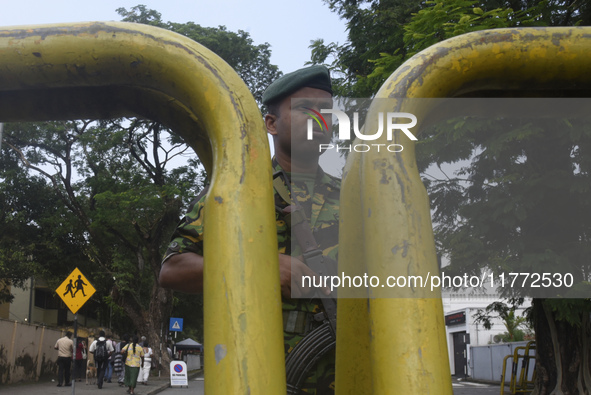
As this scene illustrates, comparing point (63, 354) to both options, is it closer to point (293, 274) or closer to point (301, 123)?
point (301, 123)

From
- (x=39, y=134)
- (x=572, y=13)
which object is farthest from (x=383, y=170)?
(x=39, y=134)

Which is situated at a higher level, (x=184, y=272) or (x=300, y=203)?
(x=300, y=203)

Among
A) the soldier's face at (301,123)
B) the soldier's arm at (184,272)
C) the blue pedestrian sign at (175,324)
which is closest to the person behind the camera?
the soldier's arm at (184,272)

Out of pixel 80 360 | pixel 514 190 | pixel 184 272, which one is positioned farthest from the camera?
pixel 80 360

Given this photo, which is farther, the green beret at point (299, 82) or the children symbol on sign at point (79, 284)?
the children symbol on sign at point (79, 284)

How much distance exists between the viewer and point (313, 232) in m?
1.57

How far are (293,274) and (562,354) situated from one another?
987 cm

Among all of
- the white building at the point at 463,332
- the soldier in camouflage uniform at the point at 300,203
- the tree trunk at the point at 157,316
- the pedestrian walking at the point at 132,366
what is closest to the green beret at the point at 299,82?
the soldier in camouflage uniform at the point at 300,203

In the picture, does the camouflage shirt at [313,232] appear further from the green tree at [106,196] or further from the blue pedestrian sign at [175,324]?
the blue pedestrian sign at [175,324]

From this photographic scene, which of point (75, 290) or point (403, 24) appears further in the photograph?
point (75, 290)

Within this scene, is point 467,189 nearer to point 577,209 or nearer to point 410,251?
point 577,209

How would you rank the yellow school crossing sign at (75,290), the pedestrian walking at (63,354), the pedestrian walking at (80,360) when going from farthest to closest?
1. the pedestrian walking at (80,360)
2. the pedestrian walking at (63,354)
3. the yellow school crossing sign at (75,290)

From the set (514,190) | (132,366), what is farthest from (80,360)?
(514,190)

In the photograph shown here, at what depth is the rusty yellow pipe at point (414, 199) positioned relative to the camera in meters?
0.79
